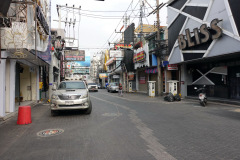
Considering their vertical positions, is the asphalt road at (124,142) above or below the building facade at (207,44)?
below

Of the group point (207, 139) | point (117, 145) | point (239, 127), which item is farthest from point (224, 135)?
point (117, 145)

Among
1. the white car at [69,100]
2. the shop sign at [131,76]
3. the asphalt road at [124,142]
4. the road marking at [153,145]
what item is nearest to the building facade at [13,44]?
the white car at [69,100]

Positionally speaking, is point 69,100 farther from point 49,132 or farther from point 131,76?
point 131,76

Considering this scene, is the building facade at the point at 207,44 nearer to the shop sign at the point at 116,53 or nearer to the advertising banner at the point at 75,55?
the shop sign at the point at 116,53

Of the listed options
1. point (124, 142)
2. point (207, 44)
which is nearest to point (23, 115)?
point (124, 142)

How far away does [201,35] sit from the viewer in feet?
43.6

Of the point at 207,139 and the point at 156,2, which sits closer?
the point at 207,139

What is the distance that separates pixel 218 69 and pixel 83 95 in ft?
38.2

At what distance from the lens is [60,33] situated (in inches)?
1138

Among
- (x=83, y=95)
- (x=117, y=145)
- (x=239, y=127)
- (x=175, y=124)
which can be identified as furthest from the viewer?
(x=83, y=95)

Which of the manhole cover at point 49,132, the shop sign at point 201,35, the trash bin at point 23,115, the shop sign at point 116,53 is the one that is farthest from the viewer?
the shop sign at point 116,53

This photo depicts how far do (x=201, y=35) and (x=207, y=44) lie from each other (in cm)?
98

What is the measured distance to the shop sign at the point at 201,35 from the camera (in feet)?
37.9

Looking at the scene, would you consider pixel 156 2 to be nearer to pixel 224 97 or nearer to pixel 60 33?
pixel 224 97
